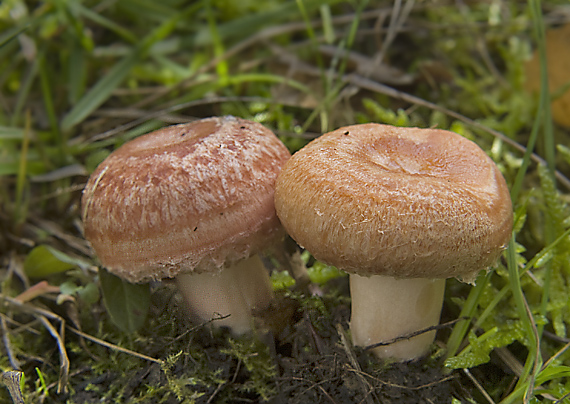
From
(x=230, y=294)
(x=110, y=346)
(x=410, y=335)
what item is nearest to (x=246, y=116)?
(x=230, y=294)

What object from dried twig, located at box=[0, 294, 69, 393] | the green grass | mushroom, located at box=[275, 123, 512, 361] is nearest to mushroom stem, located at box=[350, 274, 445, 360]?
mushroom, located at box=[275, 123, 512, 361]

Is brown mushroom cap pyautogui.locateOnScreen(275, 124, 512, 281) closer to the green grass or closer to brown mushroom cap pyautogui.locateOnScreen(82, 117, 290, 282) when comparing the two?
brown mushroom cap pyautogui.locateOnScreen(82, 117, 290, 282)

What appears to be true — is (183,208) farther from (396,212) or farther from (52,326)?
(52,326)

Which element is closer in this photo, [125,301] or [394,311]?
[394,311]

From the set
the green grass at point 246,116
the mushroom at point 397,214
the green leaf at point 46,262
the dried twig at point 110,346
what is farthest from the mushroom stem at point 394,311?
the green leaf at point 46,262

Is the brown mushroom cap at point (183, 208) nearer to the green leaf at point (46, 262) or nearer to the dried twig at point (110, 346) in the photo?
the dried twig at point (110, 346)
